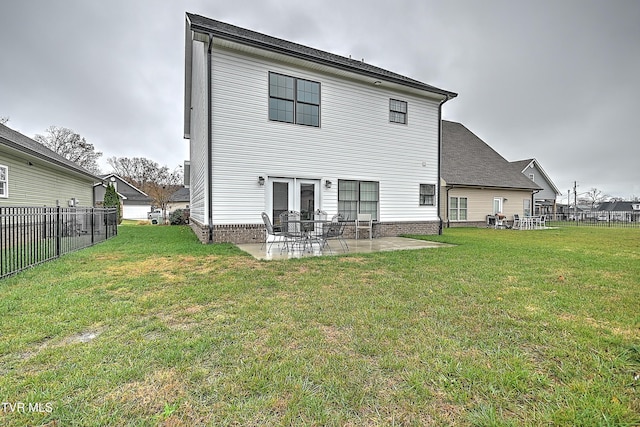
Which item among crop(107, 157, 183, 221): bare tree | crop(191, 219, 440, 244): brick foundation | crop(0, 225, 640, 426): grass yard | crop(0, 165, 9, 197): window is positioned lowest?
crop(0, 225, 640, 426): grass yard

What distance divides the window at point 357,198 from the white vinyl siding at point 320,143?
235mm

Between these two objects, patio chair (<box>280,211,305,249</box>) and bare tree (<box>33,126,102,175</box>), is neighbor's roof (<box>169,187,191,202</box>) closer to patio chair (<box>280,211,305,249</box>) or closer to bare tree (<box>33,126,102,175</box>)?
bare tree (<box>33,126,102,175</box>)

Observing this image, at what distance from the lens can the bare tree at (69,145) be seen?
105 ft

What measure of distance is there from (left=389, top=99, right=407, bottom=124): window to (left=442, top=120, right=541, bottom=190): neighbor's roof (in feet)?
25.9

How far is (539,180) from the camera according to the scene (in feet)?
95.0

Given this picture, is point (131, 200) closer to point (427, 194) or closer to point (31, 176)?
point (31, 176)

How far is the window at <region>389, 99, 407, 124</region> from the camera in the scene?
11.8 meters

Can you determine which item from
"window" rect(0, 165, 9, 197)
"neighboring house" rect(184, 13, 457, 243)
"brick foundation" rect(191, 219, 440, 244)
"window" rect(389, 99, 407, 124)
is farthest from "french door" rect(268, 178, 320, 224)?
"window" rect(0, 165, 9, 197)

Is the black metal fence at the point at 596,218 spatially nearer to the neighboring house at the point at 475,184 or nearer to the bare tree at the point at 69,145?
the neighboring house at the point at 475,184

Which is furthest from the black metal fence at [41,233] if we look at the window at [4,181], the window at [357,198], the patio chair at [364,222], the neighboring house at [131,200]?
the neighboring house at [131,200]

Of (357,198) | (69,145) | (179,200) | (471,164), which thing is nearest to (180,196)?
(179,200)

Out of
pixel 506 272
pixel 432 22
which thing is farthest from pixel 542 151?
pixel 506 272

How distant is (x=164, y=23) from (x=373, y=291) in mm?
16776

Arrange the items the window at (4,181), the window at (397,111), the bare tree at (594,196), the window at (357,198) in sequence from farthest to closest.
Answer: the bare tree at (594,196) → the window at (397,111) → the window at (357,198) → the window at (4,181)
